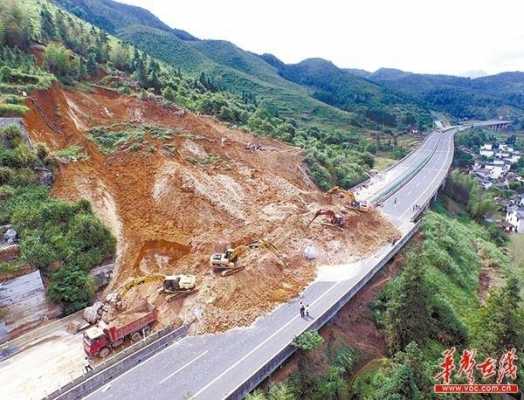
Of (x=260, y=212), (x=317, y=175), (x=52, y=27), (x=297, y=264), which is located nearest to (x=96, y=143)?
(x=260, y=212)

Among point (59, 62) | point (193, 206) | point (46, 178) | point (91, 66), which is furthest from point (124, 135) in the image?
point (91, 66)

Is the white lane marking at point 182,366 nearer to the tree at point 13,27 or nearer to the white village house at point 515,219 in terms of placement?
the tree at point 13,27

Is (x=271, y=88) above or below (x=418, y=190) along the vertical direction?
above

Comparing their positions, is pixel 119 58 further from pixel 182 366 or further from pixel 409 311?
pixel 409 311

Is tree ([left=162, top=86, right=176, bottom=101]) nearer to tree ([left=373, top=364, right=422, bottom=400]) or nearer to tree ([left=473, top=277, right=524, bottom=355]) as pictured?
tree ([left=473, top=277, right=524, bottom=355])

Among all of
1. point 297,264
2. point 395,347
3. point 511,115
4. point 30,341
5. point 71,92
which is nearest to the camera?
point 30,341

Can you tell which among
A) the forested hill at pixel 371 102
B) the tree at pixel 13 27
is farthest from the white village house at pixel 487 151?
the tree at pixel 13 27

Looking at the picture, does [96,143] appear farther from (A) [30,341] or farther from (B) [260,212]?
(A) [30,341]
